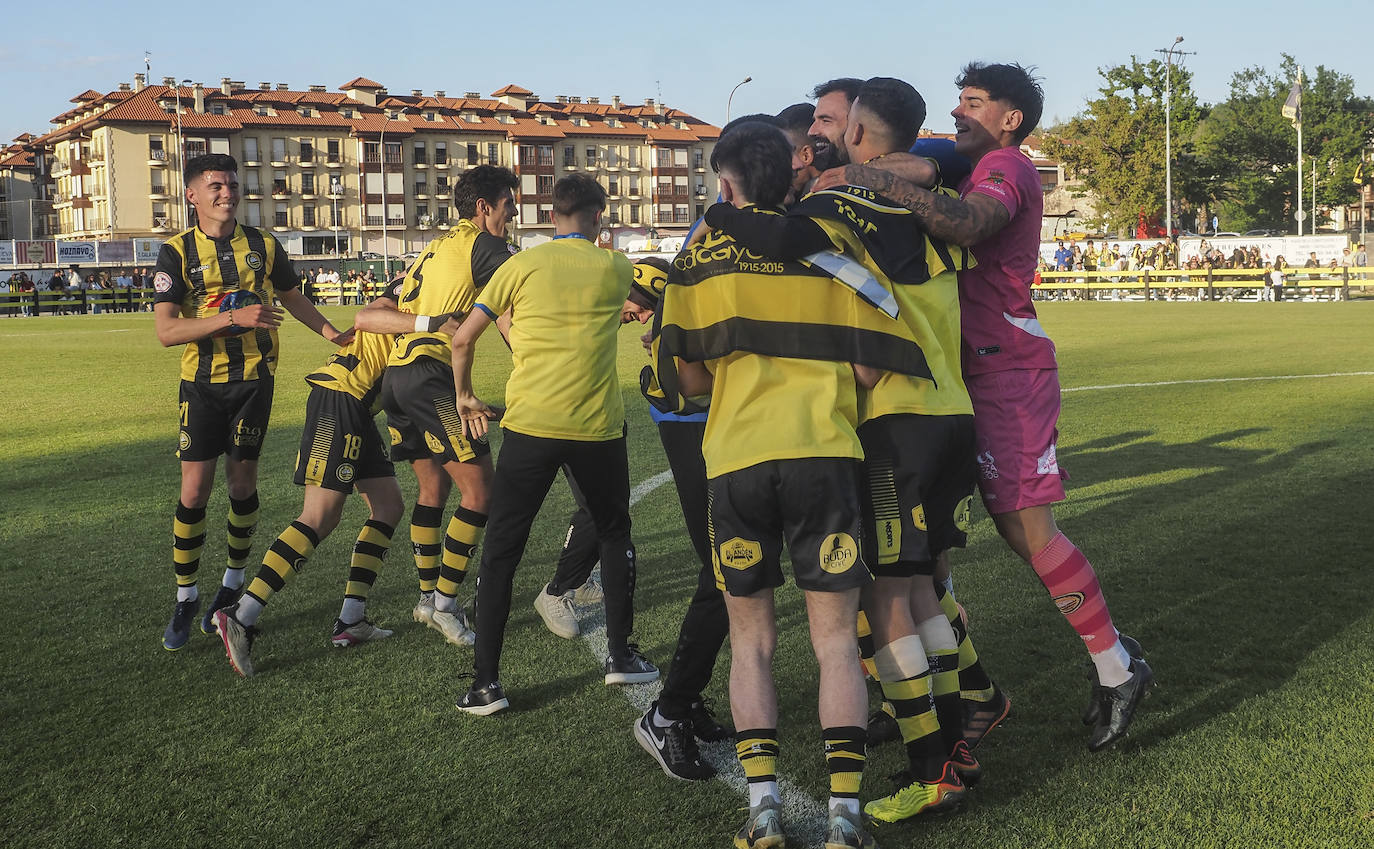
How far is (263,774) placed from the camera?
4.09 metres

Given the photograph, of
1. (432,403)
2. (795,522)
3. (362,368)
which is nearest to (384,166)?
(362,368)

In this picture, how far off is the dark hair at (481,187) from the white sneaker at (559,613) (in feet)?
6.36

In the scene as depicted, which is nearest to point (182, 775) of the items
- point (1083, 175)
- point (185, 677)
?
point (185, 677)

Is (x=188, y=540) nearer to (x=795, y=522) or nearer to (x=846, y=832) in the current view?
(x=795, y=522)

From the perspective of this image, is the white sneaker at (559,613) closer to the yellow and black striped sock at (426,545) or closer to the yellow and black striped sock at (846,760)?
the yellow and black striped sock at (426,545)

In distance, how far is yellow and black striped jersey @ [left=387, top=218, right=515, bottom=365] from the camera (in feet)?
18.2

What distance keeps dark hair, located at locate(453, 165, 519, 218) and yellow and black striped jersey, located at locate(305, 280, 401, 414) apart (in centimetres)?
61

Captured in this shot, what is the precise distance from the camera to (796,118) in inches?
176

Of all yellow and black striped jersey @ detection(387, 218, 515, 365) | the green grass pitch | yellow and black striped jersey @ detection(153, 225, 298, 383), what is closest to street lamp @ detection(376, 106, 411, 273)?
the green grass pitch

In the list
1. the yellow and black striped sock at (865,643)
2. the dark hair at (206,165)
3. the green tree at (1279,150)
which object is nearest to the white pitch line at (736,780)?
the yellow and black striped sock at (865,643)

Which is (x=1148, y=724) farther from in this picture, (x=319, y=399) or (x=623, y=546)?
(x=319, y=399)

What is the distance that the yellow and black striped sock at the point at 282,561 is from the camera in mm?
5430

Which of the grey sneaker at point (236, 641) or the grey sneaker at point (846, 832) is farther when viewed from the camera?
the grey sneaker at point (236, 641)

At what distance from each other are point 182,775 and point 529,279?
2.15 meters
